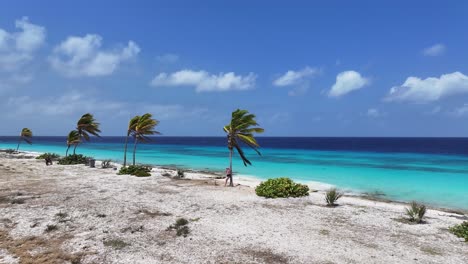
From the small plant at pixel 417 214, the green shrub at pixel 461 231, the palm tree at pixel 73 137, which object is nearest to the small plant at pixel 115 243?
the green shrub at pixel 461 231

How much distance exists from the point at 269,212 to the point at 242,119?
346 inches

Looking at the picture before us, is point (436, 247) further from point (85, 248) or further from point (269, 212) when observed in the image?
point (85, 248)

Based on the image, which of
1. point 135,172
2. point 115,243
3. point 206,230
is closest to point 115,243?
point 115,243

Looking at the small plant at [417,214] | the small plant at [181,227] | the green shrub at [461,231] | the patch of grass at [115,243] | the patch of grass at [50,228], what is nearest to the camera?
the patch of grass at [115,243]

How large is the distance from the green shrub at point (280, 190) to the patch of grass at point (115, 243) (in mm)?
10450

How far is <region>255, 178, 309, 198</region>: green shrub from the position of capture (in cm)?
1936

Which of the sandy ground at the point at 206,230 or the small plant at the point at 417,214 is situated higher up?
the small plant at the point at 417,214

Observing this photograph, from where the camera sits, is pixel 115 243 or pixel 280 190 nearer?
pixel 115 243

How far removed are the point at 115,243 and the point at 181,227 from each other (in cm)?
271

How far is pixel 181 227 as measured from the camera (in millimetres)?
12484

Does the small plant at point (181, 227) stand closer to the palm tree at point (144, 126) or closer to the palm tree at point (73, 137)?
the palm tree at point (144, 126)

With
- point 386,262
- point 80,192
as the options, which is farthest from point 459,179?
point 80,192

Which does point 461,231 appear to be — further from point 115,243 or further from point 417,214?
point 115,243

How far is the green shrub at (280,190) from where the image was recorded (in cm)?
1936
